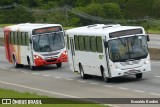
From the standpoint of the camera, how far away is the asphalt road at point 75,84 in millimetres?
25656

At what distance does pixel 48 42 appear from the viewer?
40656mm

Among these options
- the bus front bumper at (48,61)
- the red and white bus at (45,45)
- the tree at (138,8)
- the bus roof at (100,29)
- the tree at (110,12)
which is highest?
the bus roof at (100,29)

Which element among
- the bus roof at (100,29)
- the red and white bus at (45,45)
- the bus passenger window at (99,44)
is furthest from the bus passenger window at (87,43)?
the red and white bus at (45,45)

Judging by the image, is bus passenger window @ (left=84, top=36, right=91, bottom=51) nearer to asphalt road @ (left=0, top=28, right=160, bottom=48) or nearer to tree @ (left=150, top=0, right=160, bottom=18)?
asphalt road @ (left=0, top=28, right=160, bottom=48)

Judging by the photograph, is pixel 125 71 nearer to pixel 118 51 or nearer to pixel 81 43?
pixel 118 51

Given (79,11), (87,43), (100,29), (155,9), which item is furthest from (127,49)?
(155,9)

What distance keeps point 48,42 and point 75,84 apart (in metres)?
10.1

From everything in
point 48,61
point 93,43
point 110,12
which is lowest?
point 110,12

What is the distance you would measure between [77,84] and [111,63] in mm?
2037

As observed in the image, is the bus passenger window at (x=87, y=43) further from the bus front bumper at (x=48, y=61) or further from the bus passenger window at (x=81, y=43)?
the bus front bumper at (x=48, y=61)

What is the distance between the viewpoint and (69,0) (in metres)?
128

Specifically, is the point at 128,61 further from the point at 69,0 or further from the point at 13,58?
the point at 69,0

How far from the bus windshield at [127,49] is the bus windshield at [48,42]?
11.1m

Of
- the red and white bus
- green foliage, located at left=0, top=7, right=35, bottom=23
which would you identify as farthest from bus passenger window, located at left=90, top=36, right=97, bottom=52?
green foliage, located at left=0, top=7, right=35, bottom=23
